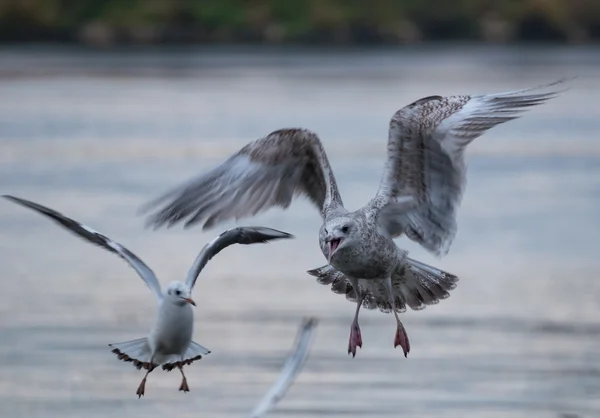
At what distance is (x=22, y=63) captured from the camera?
61688 millimetres

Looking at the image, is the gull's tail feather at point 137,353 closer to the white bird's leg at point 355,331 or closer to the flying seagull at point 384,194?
the flying seagull at point 384,194

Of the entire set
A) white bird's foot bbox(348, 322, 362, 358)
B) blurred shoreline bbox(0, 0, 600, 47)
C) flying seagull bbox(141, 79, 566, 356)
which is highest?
blurred shoreline bbox(0, 0, 600, 47)

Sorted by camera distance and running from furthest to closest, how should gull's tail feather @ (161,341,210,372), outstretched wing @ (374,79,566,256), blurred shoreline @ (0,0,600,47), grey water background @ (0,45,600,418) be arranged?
1. blurred shoreline @ (0,0,600,47)
2. grey water background @ (0,45,600,418)
3. outstretched wing @ (374,79,566,256)
4. gull's tail feather @ (161,341,210,372)

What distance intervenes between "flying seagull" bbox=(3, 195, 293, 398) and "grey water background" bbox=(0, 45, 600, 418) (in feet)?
4.04

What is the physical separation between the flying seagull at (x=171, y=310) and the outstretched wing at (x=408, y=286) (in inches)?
60.6

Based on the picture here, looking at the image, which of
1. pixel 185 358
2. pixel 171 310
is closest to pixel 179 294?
pixel 171 310

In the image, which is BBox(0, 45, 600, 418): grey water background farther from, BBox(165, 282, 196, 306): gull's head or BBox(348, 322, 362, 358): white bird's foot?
BBox(165, 282, 196, 306): gull's head

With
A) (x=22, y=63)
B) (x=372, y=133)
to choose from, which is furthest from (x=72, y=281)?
(x=22, y=63)

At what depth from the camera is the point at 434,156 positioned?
34.6 feet

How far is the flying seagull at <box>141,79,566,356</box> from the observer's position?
10.3 metres

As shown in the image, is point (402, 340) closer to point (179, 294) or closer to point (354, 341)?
point (354, 341)

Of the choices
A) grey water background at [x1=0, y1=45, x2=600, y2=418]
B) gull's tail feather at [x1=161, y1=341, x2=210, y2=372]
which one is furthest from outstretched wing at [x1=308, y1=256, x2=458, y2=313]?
gull's tail feather at [x1=161, y1=341, x2=210, y2=372]

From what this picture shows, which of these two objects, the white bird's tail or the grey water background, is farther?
the grey water background

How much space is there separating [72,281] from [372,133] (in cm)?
1698
